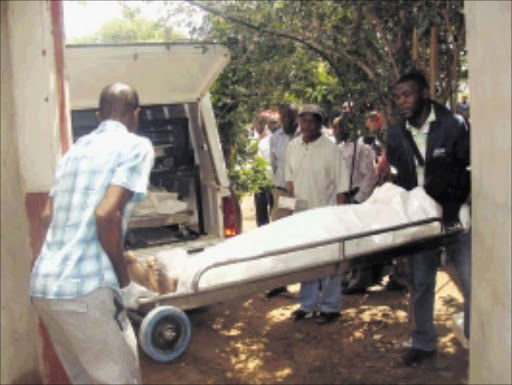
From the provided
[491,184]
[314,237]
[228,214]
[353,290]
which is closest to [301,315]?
[353,290]

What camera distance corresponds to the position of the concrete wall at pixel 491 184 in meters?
1.89

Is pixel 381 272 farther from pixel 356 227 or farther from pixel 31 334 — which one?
pixel 31 334

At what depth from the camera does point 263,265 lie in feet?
10.8

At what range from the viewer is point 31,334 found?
147 inches

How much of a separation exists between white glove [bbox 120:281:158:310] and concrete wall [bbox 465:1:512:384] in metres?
1.50

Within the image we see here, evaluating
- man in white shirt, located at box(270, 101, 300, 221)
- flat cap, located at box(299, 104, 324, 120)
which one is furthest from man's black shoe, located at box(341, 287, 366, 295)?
flat cap, located at box(299, 104, 324, 120)

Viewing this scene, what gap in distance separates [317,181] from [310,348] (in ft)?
4.45

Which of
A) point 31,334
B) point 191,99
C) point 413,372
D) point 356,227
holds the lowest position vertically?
point 413,372

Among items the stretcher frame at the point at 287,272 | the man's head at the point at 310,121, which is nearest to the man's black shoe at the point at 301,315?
the man's head at the point at 310,121

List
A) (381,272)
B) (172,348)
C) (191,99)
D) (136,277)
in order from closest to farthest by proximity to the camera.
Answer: (172,348) → (136,277) → (191,99) → (381,272)

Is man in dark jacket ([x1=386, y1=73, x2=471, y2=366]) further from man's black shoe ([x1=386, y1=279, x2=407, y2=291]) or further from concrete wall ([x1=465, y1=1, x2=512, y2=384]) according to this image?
man's black shoe ([x1=386, y1=279, x2=407, y2=291])

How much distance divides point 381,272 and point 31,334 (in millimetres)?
3288

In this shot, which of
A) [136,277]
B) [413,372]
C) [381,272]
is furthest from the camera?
[381,272]

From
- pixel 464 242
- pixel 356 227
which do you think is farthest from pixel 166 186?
pixel 464 242
